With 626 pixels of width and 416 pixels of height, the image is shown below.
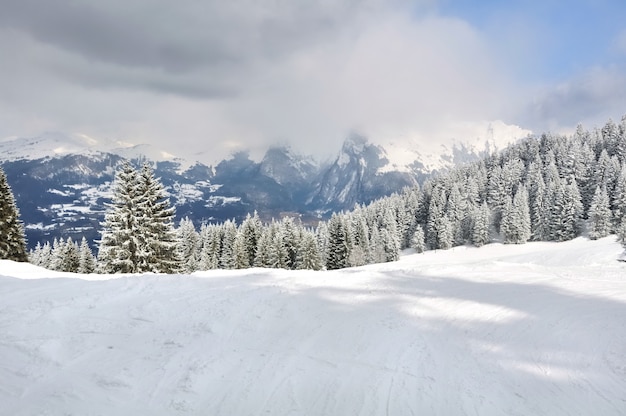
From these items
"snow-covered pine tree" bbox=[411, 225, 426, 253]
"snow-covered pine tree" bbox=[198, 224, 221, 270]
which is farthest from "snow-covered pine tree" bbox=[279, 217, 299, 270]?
"snow-covered pine tree" bbox=[411, 225, 426, 253]

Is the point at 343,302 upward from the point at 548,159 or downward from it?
downward

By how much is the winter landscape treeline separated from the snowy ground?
19.2m

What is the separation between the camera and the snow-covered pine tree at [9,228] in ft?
118

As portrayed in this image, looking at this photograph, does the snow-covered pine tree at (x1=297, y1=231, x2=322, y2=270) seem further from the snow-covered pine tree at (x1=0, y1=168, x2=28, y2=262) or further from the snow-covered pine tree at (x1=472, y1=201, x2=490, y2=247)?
the snow-covered pine tree at (x1=472, y1=201, x2=490, y2=247)

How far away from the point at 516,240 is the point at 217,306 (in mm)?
95874

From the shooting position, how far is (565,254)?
67.6 metres

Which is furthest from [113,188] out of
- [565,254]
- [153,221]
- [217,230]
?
[565,254]

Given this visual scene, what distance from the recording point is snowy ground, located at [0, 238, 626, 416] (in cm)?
813

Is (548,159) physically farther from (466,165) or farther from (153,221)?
(153,221)

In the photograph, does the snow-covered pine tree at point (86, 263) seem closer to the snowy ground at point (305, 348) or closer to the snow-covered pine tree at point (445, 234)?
the snowy ground at point (305, 348)

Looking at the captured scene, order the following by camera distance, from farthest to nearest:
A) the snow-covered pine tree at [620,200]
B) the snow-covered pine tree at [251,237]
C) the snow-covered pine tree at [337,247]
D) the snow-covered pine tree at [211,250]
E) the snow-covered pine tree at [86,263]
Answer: the snow-covered pine tree at [620,200] → the snow-covered pine tree at [251,237] → the snow-covered pine tree at [337,247] → the snow-covered pine tree at [211,250] → the snow-covered pine tree at [86,263]

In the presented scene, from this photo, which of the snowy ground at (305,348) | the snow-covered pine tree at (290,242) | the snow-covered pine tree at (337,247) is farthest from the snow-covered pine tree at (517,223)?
the snowy ground at (305,348)

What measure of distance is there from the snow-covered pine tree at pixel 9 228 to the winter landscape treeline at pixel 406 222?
26.9ft

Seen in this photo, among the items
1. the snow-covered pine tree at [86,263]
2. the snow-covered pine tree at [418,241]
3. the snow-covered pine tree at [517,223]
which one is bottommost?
the snow-covered pine tree at [86,263]
